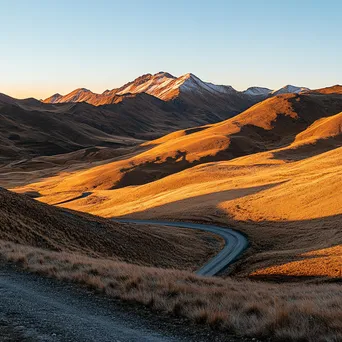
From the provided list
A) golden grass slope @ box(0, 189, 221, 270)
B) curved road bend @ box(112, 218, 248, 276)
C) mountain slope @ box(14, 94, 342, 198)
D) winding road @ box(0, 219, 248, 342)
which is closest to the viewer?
winding road @ box(0, 219, 248, 342)

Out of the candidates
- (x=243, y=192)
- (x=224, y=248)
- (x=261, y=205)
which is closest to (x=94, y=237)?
(x=224, y=248)

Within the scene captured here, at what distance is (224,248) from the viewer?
155 feet

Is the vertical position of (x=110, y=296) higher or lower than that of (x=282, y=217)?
higher

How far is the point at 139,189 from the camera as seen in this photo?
103 metres

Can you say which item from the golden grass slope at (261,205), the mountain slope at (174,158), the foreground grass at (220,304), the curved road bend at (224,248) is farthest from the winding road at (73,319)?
the mountain slope at (174,158)

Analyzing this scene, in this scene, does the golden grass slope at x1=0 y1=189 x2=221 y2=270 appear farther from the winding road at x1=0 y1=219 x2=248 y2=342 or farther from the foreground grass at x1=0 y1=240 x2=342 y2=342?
the winding road at x1=0 y1=219 x2=248 y2=342

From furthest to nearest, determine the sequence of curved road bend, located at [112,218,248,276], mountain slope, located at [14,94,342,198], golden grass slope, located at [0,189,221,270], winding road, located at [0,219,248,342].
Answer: mountain slope, located at [14,94,342,198], curved road bend, located at [112,218,248,276], golden grass slope, located at [0,189,221,270], winding road, located at [0,219,248,342]

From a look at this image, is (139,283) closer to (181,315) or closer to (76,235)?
(181,315)

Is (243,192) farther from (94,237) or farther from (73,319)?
(73,319)

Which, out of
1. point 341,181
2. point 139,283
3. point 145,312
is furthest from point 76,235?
point 341,181

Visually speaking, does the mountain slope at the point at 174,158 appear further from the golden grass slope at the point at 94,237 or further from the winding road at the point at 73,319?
the winding road at the point at 73,319

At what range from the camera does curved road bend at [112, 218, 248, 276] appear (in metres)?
38.3

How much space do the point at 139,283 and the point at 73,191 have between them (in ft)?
352

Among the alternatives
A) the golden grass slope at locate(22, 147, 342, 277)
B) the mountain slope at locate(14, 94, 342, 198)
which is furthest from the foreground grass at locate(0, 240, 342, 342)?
the mountain slope at locate(14, 94, 342, 198)
